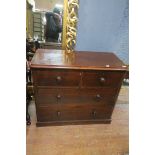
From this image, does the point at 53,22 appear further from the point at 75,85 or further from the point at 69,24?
the point at 75,85

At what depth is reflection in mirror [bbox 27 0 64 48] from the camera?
5.08ft

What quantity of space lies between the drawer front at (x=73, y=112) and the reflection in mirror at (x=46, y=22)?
58 cm

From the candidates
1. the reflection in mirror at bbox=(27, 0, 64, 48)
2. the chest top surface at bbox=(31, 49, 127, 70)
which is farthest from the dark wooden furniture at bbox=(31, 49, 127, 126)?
the reflection in mirror at bbox=(27, 0, 64, 48)

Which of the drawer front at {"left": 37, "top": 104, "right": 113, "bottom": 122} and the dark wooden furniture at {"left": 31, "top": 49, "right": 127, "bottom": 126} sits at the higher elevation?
the dark wooden furniture at {"left": 31, "top": 49, "right": 127, "bottom": 126}

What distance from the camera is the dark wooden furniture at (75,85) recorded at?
1.50m

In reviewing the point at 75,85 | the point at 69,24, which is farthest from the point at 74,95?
the point at 69,24

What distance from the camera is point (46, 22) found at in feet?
5.28

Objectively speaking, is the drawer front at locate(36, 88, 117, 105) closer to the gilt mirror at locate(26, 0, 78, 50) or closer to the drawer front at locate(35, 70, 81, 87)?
the drawer front at locate(35, 70, 81, 87)

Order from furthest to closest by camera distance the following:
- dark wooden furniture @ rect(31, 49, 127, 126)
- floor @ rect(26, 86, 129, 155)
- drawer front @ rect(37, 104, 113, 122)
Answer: drawer front @ rect(37, 104, 113, 122), dark wooden furniture @ rect(31, 49, 127, 126), floor @ rect(26, 86, 129, 155)

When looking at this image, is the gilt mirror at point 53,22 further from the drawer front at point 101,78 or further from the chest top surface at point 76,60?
the drawer front at point 101,78

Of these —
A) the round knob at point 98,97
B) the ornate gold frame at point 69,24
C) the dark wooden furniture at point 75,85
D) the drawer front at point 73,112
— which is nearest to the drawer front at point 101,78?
the dark wooden furniture at point 75,85

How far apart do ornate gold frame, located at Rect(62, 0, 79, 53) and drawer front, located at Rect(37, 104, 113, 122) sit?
55 cm
